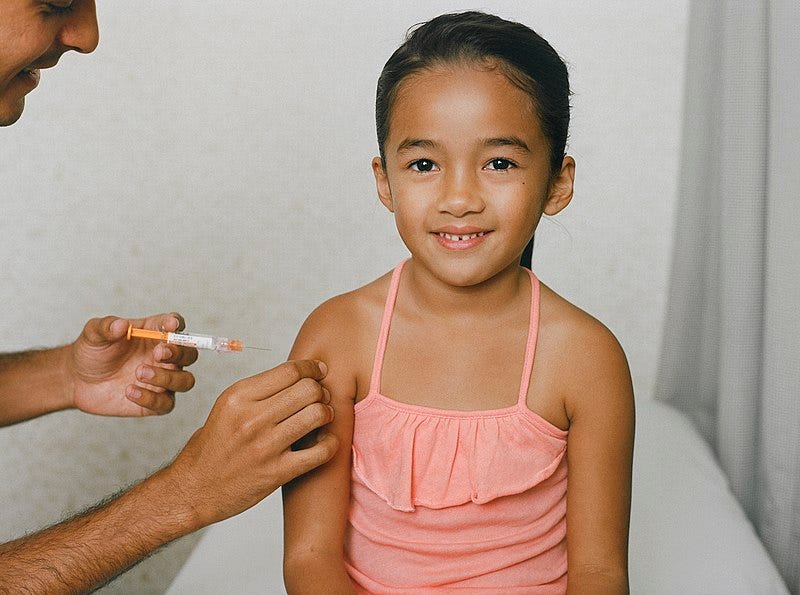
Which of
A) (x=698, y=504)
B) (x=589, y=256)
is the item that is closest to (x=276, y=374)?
(x=698, y=504)

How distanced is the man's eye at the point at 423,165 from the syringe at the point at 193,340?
1.07ft

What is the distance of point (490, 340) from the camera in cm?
136

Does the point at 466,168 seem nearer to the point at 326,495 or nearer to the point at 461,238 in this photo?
the point at 461,238

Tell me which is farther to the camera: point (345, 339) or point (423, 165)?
point (345, 339)

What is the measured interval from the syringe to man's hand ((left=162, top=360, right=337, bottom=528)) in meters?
0.10

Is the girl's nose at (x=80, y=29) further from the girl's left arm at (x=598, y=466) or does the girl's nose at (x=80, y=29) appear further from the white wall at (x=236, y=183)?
the white wall at (x=236, y=183)

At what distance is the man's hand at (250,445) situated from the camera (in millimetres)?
1216

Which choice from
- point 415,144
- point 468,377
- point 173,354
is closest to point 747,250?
point 468,377

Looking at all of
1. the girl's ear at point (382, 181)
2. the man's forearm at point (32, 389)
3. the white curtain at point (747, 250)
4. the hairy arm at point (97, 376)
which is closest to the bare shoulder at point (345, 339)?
the girl's ear at point (382, 181)

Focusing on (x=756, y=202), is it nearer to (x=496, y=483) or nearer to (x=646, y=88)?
(x=646, y=88)

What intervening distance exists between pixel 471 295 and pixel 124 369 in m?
0.62

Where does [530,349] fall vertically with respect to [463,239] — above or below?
below

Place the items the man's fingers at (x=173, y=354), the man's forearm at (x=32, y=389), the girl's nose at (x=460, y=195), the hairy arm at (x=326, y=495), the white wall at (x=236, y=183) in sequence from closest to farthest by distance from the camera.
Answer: the girl's nose at (x=460, y=195) < the hairy arm at (x=326, y=495) < the man's fingers at (x=173, y=354) < the man's forearm at (x=32, y=389) < the white wall at (x=236, y=183)

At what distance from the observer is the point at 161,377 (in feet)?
5.01
